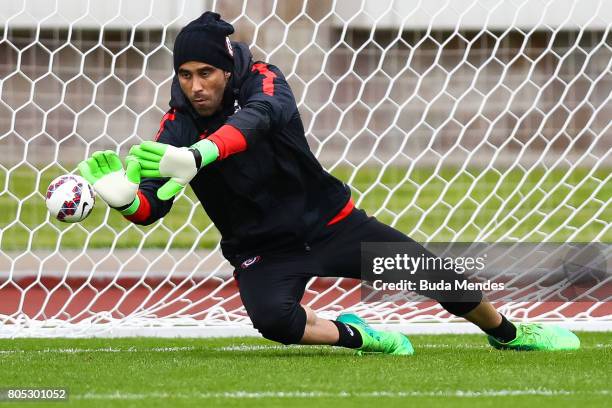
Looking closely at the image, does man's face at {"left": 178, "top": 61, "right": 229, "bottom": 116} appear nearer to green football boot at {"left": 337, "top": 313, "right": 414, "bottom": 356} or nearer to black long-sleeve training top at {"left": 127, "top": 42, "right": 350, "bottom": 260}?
black long-sleeve training top at {"left": 127, "top": 42, "right": 350, "bottom": 260}

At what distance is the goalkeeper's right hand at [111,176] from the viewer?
Result: 4.43 metres

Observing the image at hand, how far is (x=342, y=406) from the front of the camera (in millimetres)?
3709

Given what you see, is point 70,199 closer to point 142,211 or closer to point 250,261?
point 142,211

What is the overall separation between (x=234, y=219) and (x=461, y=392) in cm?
147

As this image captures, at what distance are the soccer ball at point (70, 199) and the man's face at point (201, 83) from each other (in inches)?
22.1

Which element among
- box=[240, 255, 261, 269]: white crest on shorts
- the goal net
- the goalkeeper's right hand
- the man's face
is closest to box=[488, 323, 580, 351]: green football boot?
the goal net

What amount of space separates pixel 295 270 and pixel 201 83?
94 centimetres

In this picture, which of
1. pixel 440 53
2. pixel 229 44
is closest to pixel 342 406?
pixel 229 44

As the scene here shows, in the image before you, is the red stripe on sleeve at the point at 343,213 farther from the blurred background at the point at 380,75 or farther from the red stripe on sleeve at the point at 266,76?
the blurred background at the point at 380,75

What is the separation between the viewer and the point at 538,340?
538 centimetres

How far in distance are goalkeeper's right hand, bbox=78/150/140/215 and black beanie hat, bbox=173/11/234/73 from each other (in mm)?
550

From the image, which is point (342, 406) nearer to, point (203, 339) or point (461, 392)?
point (461, 392)

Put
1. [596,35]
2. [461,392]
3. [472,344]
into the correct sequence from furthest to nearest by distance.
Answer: [596,35]
[472,344]
[461,392]

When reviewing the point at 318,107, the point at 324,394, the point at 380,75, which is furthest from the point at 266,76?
the point at 380,75
